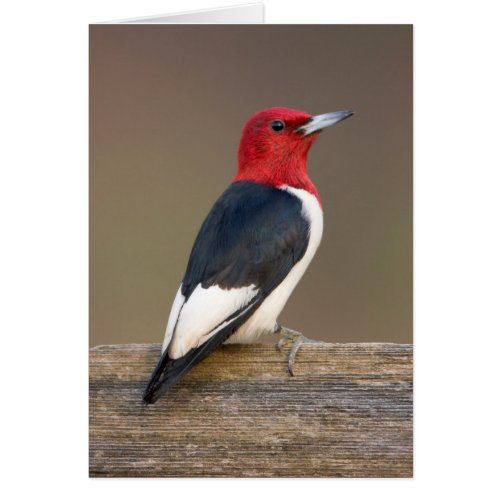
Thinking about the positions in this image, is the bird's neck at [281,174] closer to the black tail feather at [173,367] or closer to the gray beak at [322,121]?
the gray beak at [322,121]

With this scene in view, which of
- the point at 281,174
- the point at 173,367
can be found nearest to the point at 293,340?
the point at 173,367

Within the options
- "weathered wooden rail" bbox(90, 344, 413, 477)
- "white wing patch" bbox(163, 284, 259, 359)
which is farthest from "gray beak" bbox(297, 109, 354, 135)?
"weathered wooden rail" bbox(90, 344, 413, 477)

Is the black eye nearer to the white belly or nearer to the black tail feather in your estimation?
the white belly

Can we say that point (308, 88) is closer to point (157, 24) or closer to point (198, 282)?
point (157, 24)

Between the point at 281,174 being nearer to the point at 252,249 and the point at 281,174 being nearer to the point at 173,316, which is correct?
the point at 252,249

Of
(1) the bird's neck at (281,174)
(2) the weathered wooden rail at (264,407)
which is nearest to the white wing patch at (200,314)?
(2) the weathered wooden rail at (264,407)
